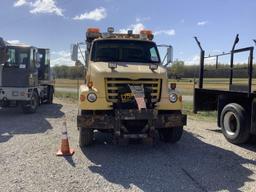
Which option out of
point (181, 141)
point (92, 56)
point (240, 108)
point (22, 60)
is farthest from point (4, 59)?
point (240, 108)

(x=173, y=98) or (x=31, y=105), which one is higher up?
(x=173, y=98)

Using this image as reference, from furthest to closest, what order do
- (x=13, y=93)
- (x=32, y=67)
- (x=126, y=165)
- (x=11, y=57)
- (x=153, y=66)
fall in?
(x=32, y=67) < (x=11, y=57) < (x=13, y=93) < (x=153, y=66) < (x=126, y=165)

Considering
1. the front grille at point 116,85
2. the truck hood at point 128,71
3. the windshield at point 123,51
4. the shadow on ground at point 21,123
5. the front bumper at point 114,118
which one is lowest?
the shadow on ground at point 21,123

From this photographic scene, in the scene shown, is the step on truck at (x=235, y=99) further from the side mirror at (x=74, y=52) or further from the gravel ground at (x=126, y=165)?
the side mirror at (x=74, y=52)

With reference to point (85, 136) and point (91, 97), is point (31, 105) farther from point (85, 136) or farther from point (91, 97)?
point (91, 97)

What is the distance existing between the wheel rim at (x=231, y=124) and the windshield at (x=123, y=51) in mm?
2393

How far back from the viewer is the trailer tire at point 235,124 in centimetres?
1009

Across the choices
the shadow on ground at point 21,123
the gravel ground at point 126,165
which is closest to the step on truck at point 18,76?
the shadow on ground at point 21,123

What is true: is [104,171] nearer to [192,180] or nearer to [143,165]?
[143,165]

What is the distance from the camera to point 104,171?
765 centimetres

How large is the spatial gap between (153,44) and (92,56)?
5.37ft

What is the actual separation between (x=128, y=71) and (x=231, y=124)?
3447 mm

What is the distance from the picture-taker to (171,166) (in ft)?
26.2

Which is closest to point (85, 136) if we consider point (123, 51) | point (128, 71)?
point (128, 71)
